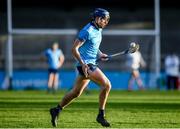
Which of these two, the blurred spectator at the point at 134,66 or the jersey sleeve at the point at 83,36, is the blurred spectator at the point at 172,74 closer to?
the blurred spectator at the point at 134,66

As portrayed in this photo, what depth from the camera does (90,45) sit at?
13766 mm

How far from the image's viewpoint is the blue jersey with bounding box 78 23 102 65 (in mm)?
13703

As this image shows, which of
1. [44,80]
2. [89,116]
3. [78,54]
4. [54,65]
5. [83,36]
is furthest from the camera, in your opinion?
[44,80]

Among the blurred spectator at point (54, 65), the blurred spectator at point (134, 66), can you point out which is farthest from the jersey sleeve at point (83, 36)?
the blurred spectator at point (134, 66)

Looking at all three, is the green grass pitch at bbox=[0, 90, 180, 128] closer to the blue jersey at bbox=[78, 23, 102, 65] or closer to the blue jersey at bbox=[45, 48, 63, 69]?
the blue jersey at bbox=[78, 23, 102, 65]

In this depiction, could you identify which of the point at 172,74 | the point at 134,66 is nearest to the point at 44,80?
the point at 134,66

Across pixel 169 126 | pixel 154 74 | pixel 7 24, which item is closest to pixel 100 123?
pixel 169 126

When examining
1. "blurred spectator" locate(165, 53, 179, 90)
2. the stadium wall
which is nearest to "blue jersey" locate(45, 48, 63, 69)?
the stadium wall

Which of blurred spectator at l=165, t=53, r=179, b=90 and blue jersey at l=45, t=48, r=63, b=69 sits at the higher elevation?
Result: blue jersey at l=45, t=48, r=63, b=69

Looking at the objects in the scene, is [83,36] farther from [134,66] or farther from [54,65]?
[134,66]

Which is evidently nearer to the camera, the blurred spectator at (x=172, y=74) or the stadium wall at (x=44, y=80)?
the stadium wall at (x=44, y=80)

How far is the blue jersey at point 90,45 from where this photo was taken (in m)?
13.7

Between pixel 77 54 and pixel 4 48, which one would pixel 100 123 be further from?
pixel 4 48

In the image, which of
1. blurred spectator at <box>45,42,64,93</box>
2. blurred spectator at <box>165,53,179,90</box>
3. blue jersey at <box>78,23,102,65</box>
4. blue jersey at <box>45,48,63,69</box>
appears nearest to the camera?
blue jersey at <box>78,23,102,65</box>
